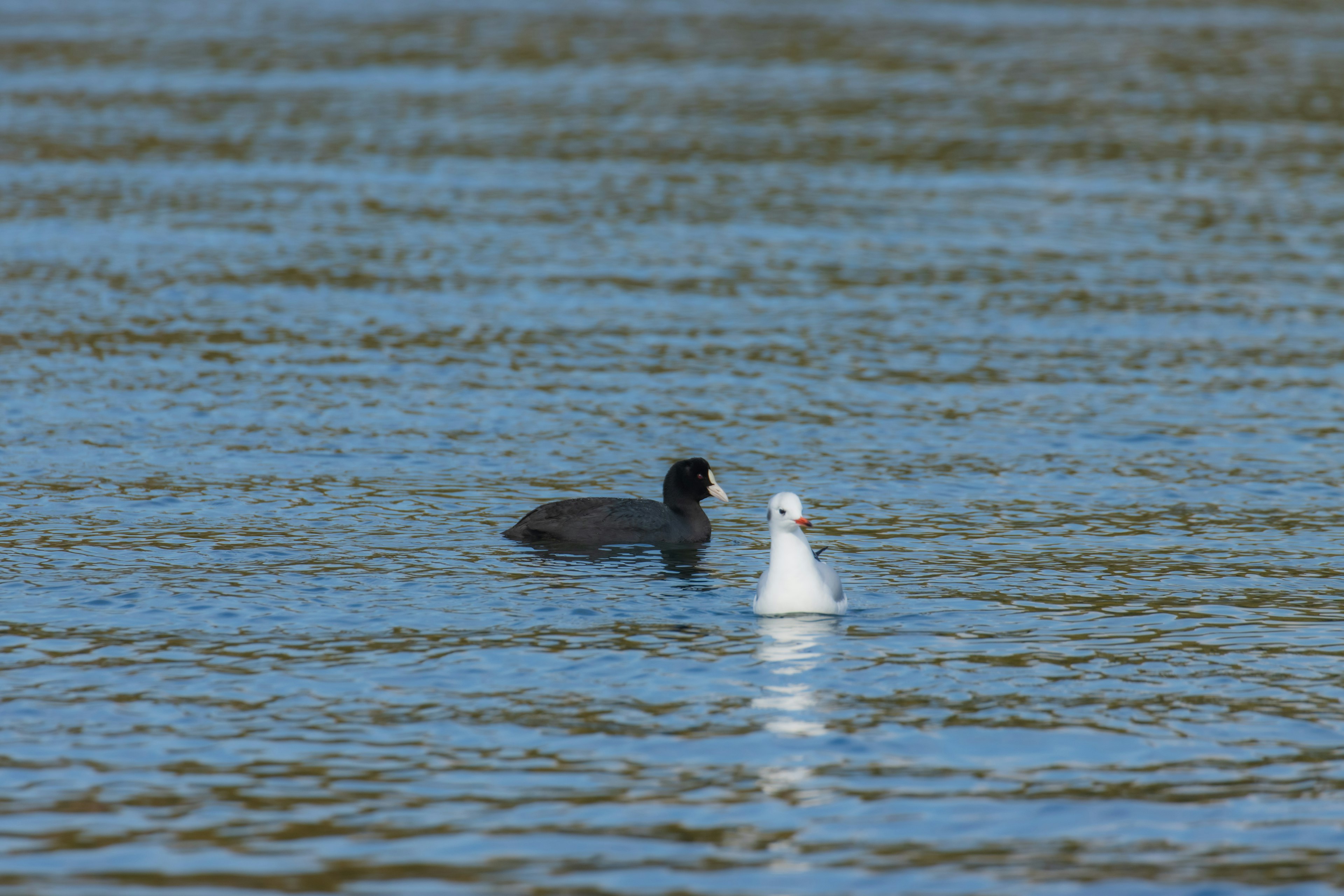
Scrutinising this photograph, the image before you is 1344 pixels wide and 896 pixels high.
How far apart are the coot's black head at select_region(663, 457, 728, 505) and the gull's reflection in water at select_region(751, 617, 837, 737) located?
327 cm

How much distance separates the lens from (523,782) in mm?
10961

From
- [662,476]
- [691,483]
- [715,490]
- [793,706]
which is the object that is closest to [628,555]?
[691,483]

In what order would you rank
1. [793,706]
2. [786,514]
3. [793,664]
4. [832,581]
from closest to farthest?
[793,706]
[793,664]
[832,581]
[786,514]

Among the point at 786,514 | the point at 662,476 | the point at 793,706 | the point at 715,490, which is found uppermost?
the point at 786,514

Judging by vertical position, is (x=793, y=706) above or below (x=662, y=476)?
below

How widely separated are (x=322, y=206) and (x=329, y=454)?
15.7 m

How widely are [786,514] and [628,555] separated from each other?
288 centimetres

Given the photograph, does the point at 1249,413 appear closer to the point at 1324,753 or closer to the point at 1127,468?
the point at 1127,468

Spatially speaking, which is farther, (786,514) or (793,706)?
(786,514)

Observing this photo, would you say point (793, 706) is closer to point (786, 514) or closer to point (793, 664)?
point (793, 664)

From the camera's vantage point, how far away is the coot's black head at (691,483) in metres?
17.9

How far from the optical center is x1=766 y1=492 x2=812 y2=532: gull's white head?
14719mm

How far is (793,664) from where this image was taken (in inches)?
530

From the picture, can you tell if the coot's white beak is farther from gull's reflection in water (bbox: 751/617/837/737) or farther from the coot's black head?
gull's reflection in water (bbox: 751/617/837/737)
